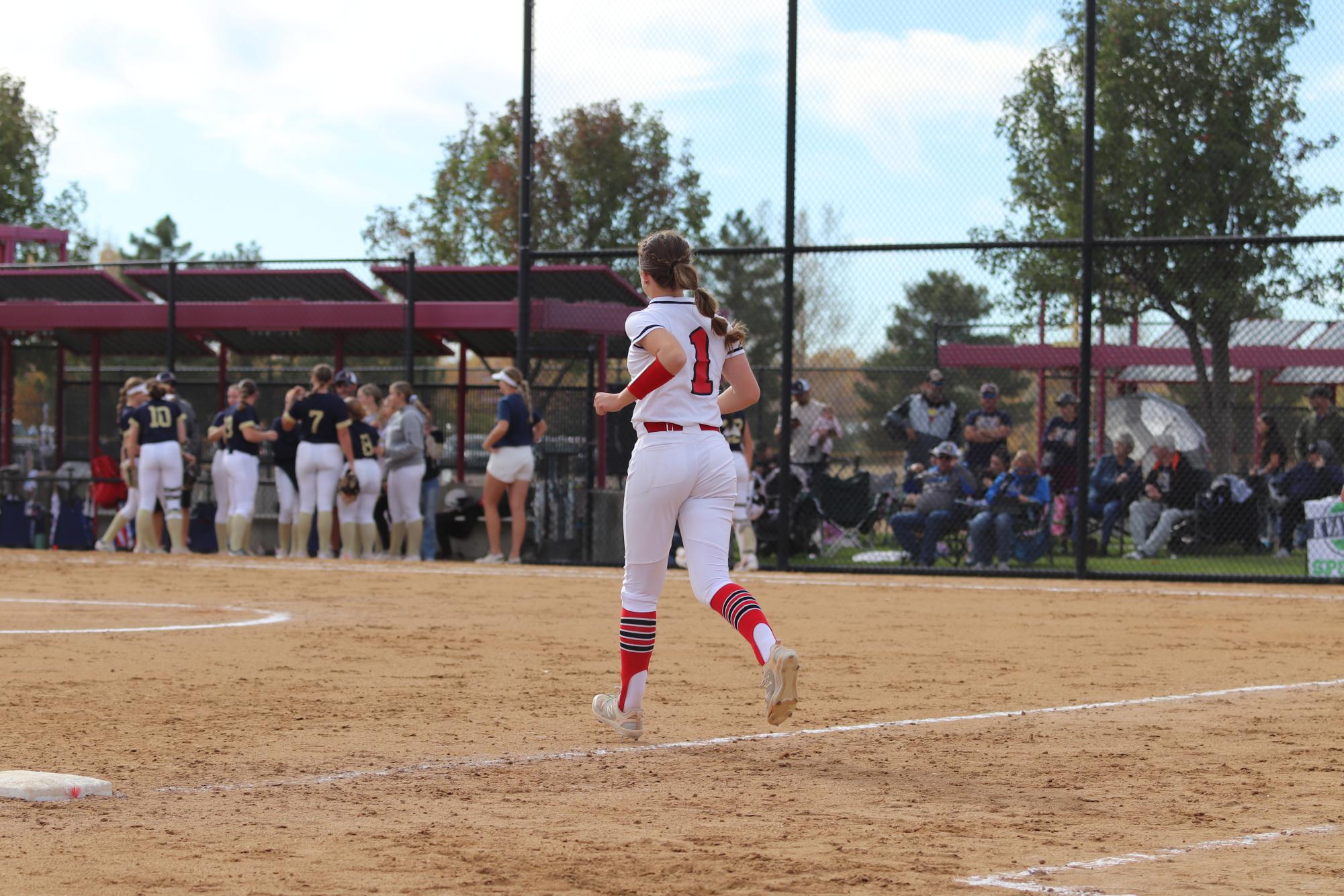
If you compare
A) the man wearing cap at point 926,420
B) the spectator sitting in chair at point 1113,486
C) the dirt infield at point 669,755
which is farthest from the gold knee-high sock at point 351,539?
the spectator sitting in chair at point 1113,486

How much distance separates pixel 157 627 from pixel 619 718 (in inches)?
187

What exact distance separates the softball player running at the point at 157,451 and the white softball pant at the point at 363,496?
1.74 meters

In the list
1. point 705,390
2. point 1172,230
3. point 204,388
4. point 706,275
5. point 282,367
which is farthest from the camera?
point 706,275

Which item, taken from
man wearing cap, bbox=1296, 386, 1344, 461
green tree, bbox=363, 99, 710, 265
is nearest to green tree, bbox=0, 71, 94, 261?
green tree, bbox=363, 99, 710, 265

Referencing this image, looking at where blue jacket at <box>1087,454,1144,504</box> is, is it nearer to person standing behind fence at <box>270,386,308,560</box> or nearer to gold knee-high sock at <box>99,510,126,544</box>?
person standing behind fence at <box>270,386,308,560</box>

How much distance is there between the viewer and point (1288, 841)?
4316 millimetres

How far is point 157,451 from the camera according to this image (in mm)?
16219

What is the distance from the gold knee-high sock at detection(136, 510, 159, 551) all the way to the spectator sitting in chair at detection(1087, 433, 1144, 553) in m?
9.87

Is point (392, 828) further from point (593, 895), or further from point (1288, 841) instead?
point (1288, 841)

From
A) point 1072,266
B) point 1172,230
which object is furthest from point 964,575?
point 1172,230

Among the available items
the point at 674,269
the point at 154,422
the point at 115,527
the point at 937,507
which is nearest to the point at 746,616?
the point at 674,269

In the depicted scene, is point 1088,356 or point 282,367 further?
point 282,367

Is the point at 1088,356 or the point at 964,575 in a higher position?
the point at 1088,356

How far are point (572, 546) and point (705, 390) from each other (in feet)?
34.3
